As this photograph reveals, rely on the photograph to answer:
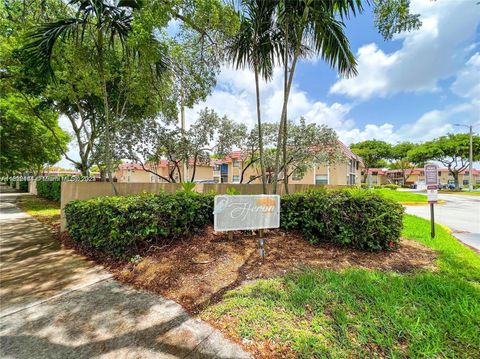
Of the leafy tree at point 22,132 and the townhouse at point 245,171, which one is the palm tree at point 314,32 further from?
the leafy tree at point 22,132

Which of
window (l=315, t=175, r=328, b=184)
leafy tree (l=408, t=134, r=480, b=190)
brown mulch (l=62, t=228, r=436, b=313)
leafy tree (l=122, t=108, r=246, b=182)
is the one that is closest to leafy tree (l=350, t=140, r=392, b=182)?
leafy tree (l=408, t=134, r=480, b=190)

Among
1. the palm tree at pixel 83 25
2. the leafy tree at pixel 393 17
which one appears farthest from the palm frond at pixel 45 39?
the leafy tree at pixel 393 17

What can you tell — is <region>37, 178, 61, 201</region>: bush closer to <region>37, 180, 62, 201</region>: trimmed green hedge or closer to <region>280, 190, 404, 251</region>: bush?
<region>37, 180, 62, 201</region>: trimmed green hedge

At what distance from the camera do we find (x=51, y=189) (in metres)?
14.3

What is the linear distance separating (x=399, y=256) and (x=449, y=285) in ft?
3.93

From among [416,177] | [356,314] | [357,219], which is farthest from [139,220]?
[416,177]

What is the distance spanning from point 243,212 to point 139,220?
1.91 m

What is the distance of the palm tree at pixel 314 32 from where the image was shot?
479cm

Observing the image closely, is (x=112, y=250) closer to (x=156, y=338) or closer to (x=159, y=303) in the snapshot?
(x=159, y=303)

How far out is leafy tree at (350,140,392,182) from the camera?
40562 mm

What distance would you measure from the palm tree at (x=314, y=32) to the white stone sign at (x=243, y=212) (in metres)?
1.63

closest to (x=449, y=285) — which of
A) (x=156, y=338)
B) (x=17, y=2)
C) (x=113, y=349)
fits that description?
(x=156, y=338)

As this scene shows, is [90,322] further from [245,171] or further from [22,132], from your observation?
[245,171]

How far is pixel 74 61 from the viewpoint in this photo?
615cm
